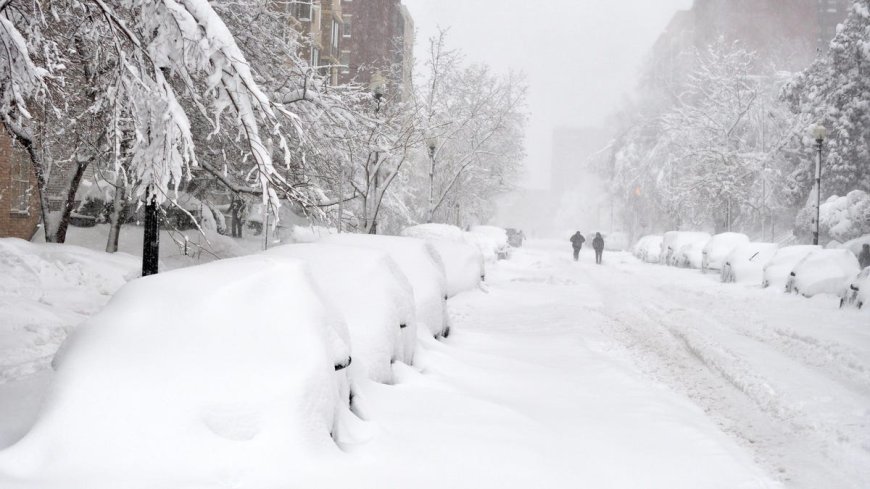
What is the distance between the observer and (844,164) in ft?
109

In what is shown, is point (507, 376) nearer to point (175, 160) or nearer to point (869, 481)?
point (869, 481)

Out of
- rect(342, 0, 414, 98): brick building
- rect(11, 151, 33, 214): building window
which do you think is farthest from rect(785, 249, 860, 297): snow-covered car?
rect(342, 0, 414, 98): brick building

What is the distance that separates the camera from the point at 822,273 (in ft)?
53.6

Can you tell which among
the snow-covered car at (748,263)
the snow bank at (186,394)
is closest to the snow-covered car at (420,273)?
the snow bank at (186,394)

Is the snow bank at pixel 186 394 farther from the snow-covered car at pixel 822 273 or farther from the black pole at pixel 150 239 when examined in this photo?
the snow-covered car at pixel 822 273

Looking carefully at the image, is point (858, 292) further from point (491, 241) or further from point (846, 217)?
point (491, 241)

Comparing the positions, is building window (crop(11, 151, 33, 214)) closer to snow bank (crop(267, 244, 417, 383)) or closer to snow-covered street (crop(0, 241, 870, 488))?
snow-covered street (crop(0, 241, 870, 488))

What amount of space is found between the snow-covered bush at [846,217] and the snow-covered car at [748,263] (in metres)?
6.60

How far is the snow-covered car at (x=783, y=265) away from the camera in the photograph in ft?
59.5

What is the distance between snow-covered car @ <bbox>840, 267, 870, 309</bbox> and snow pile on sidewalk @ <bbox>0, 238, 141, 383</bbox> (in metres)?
14.0

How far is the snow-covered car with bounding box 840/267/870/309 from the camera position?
1349cm

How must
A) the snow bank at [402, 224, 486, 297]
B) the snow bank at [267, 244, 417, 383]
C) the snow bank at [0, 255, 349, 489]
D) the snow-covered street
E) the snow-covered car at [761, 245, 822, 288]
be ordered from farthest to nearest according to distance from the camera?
the snow-covered car at [761, 245, 822, 288]
the snow bank at [402, 224, 486, 297]
the snow bank at [267, 244, 417, 383]
the snow-covered street
the snow bank at [0, 255, 349, 489]

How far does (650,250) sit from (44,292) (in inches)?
1233

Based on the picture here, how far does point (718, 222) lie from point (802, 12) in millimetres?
45856
